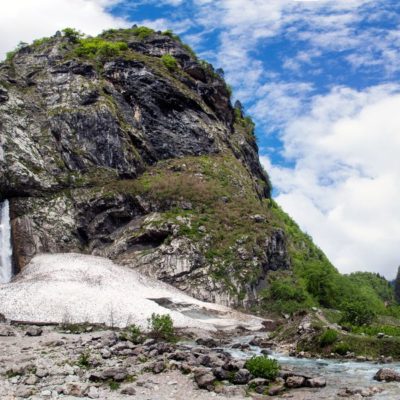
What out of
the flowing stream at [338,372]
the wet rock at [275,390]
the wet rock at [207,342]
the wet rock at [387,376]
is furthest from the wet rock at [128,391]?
the wet rock at [207,342]

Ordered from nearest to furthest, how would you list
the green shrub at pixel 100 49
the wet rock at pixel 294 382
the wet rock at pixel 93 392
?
the wet rock at pixel 93 392, the wet rock at pixel 294 382, the green shrub at pixel 100 49

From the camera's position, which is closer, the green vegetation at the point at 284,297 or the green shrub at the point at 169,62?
the green vegetation at the point at 284,297

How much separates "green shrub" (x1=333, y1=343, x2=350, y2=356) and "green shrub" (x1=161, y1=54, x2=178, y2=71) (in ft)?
323

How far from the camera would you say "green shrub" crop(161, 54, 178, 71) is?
12438 cm

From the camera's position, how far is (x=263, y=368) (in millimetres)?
26516

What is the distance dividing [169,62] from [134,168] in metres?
37.4

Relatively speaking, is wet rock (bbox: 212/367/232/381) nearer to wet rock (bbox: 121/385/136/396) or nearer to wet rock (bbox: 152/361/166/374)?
wet rock (bbox: 152/361/166/374)

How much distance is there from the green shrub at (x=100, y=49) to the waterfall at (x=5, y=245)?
166 ft

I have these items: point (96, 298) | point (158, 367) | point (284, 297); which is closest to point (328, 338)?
point (158, 367)

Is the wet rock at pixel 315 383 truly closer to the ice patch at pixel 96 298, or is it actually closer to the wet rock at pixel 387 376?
the wet rock at pixel 387 376

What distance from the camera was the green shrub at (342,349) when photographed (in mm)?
36594

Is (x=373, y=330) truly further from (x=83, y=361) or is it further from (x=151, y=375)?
(x=83, y=361)

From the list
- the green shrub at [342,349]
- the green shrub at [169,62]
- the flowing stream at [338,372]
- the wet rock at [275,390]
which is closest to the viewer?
the wet rock at [275,390]

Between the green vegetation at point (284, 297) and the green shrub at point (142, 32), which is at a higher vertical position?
the green shrub at point (142, 32)
